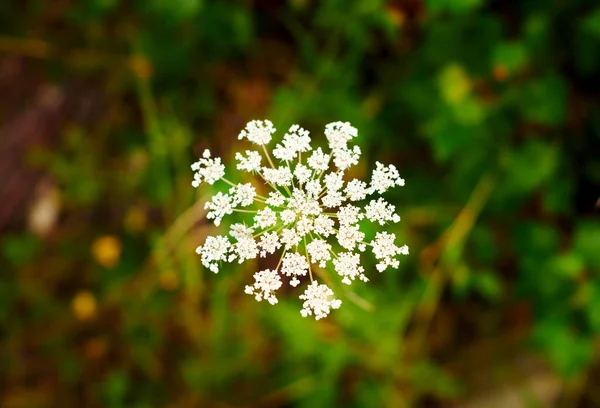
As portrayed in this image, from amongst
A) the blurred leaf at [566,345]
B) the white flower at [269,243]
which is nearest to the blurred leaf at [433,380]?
the blurred leaf at [566,345]

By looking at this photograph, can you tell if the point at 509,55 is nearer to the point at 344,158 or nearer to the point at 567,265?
the point at 567,265

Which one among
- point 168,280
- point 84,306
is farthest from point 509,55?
point 84,306

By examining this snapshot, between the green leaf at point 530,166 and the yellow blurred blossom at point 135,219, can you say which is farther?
the yellow blurred blossom at point 135,219

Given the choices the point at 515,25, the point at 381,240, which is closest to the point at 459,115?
the point at 515,25

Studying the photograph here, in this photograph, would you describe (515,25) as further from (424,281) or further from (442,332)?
(442,332)

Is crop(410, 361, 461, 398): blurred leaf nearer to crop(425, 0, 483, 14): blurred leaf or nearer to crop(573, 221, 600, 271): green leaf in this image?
crop(573, 221, 600, 271): green leaf

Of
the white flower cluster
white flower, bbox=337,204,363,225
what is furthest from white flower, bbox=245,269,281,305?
white flower, bbox=337,204,363,225

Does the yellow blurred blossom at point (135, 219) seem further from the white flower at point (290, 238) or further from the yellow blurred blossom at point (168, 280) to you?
the white flower at point (290, 238)

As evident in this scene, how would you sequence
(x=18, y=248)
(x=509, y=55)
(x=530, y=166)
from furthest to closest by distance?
(x=18, y=248) → (x=530, y=166) → (x=509, y=55)
